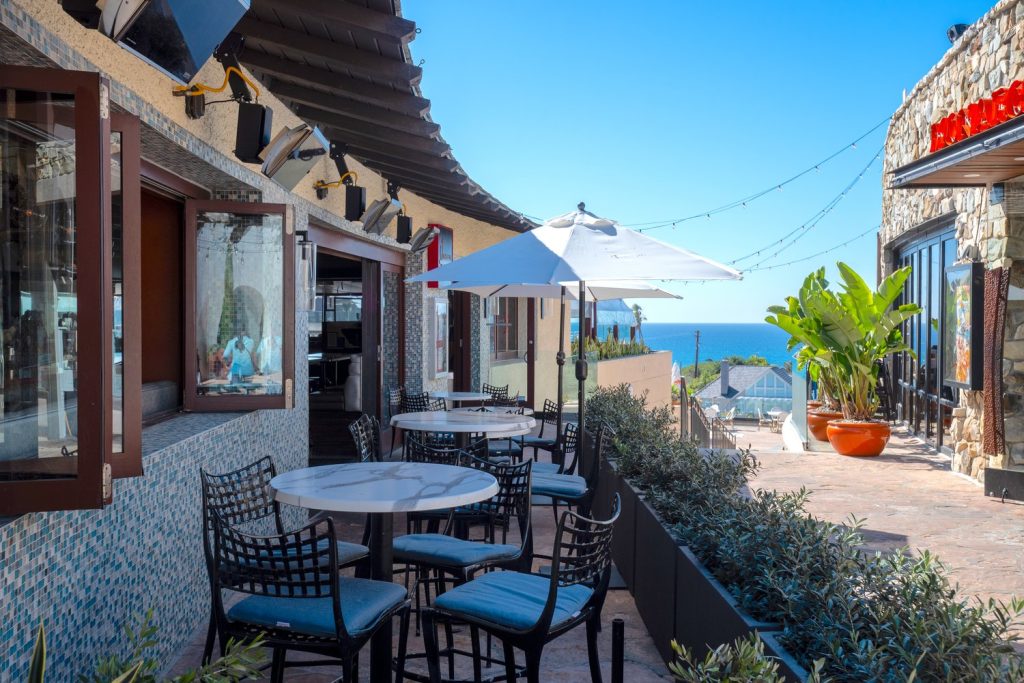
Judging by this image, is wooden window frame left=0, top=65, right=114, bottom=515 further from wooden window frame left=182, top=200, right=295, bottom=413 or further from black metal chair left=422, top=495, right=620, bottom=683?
wooden window frame left=182, top=200, right=295, bottom=413

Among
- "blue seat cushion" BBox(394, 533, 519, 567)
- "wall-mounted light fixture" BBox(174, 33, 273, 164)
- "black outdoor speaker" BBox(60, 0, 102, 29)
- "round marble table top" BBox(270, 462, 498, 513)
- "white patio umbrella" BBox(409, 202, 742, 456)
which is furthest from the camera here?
"white patio umbrella" BBox(409, 202, 742, 456)

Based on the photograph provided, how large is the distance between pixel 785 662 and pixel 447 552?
1872 millimetres

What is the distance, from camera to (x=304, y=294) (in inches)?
232

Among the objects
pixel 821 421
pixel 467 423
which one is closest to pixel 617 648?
pixel 467 423

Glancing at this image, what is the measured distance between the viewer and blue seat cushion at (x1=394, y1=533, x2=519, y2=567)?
3.83 m

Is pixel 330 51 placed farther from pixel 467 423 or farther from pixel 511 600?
pixel 511 600

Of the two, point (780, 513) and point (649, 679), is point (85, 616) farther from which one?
point (780, 513)

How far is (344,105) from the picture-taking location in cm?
600

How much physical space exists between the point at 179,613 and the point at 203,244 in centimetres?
215

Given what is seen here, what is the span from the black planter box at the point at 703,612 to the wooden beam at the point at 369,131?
4.03 metres

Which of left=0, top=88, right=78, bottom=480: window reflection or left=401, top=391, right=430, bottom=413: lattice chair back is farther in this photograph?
left=401, top=391, right=430, bottom=413: lattice chair back

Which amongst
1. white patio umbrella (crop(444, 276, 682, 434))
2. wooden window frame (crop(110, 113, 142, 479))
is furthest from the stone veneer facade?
wooden window frame (crop(110, 113, 142, 479))

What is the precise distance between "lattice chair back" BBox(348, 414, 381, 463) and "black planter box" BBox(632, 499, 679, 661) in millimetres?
1689

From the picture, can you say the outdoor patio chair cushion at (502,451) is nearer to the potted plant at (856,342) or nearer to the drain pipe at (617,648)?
the drain pipe at (617,648)
